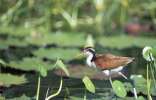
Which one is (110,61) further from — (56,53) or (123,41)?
(123,41)

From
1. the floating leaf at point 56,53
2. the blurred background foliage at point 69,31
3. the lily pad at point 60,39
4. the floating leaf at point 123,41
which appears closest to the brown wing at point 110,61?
the blurred background foliage at point 69,31

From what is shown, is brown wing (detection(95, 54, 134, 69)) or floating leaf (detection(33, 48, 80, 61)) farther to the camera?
floating leaf (detection(33, 48, 80, 61))

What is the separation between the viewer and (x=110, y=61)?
530 centimetres

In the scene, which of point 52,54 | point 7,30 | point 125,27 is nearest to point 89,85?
point 52,54

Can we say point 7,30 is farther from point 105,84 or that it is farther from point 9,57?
point 105,84

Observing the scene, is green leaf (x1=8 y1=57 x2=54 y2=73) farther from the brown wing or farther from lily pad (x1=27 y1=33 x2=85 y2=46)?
lily pad (x1=27 y1=33 x2=85 y2=46)

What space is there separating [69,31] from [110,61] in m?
4.52

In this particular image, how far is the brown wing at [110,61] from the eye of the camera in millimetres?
5203

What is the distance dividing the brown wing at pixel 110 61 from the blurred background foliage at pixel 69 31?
40.6 inches

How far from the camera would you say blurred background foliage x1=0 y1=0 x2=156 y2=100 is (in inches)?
291

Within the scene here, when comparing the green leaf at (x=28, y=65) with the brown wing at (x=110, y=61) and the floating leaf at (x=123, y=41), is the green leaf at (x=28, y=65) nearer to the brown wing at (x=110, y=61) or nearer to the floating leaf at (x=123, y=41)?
the brown wing at (x=110, y=61)

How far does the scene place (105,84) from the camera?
18.2 feet

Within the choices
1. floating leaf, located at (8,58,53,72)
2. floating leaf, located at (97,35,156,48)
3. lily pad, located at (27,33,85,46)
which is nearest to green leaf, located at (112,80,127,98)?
floating leaf, located at (8,58,53,72)

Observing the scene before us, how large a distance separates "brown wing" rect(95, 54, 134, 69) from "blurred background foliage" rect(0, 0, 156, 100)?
1.03 metres
